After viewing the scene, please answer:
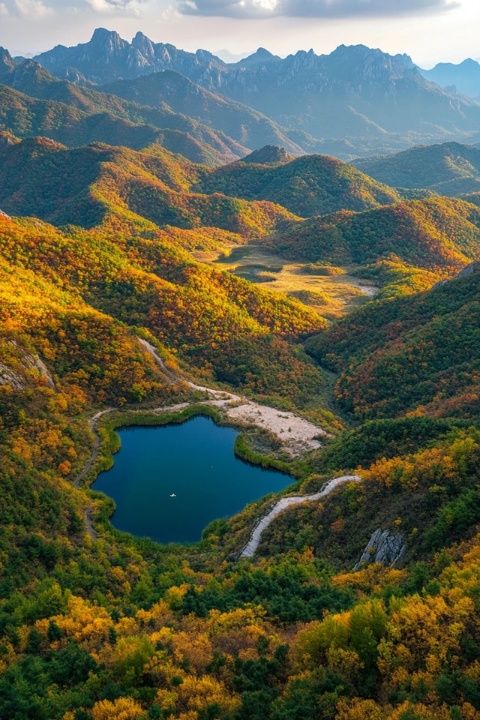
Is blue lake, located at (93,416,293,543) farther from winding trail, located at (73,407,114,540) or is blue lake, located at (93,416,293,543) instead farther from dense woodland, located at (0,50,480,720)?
dense woodland, located at (0,50,480,720)

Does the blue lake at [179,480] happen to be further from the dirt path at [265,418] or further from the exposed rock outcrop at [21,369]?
the exposed rock outcrop at [21,369]

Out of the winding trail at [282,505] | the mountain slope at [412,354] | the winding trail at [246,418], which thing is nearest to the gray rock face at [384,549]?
the winding trail at [282,505]

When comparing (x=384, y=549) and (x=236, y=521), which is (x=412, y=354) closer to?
(x=236, y=521)

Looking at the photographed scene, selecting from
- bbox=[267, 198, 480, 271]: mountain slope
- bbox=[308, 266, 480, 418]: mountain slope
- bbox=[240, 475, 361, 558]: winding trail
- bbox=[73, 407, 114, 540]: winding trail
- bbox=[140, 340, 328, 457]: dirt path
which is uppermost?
bbox=[267, 198, 480, 271]: mountain slope

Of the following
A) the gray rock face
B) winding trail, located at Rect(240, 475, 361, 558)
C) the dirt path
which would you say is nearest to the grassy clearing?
the dirt path

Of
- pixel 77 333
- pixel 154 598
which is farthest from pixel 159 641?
pixel 77 333
